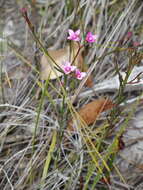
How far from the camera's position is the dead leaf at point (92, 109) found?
56.2 inches

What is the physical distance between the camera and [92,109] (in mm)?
1444

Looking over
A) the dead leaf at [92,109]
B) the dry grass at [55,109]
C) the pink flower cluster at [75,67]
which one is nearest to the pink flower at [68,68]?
the pink flower cluster at [75,67]

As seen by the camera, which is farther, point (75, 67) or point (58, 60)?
point (58, 60)

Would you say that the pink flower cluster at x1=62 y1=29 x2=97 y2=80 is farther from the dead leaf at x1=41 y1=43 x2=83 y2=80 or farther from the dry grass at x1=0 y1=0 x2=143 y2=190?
the dead leaf at x1=41 y1=43 x2=83 y2=80

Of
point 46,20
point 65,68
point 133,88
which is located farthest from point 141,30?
point 65,68

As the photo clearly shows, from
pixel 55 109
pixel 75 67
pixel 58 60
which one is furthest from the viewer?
pixel 58 60

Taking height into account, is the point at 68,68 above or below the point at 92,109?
above

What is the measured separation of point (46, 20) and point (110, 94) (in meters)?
0.57

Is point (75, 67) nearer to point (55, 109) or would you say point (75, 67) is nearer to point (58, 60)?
point (55, 109)

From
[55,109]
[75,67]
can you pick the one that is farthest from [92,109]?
[75,67]

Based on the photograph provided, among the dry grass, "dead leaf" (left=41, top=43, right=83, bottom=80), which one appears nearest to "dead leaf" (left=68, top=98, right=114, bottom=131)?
the dry grass

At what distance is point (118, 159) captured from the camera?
139cm

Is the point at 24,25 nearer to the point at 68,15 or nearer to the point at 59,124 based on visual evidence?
the point at 68,15

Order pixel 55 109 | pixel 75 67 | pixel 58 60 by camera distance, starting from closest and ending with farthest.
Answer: pixel 75 67 → pixel 55 109 → pixel 58 60
